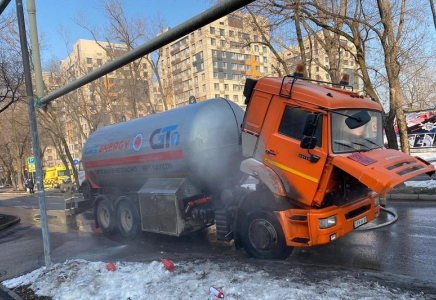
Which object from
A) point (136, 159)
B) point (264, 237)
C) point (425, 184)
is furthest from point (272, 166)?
point (425, 184)

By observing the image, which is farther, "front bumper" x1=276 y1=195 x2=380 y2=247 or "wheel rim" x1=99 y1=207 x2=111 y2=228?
"wheel rim" x1=99 y1=207 x2=111 y2=228

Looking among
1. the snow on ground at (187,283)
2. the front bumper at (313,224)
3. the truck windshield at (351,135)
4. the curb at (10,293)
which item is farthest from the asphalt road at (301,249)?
the truck windshield at (351,135)

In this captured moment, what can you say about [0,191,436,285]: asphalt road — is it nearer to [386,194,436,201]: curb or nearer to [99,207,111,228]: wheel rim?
[99,207,111,228]: wheel rim

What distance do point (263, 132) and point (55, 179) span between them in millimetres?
46255

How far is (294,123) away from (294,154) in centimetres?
52

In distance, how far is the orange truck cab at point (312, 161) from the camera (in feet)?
17.6

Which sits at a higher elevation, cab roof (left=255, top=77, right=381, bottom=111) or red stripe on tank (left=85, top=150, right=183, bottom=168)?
cab roof (left=255, top=77, right=381, bottom=111)

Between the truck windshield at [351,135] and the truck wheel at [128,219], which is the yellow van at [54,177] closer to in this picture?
the truck wheel at [128,219]

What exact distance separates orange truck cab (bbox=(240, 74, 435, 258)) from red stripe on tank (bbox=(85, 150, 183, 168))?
201cm

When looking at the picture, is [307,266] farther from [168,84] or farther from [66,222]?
[168,84]

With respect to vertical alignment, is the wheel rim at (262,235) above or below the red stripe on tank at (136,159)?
below

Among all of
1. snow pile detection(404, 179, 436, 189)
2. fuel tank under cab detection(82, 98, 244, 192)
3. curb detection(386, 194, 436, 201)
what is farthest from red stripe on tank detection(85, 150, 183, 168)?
snow pile detection(404, 179, 436, 189)

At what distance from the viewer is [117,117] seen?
29109 mm

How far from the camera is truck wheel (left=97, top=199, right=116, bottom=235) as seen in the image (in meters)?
9.86
